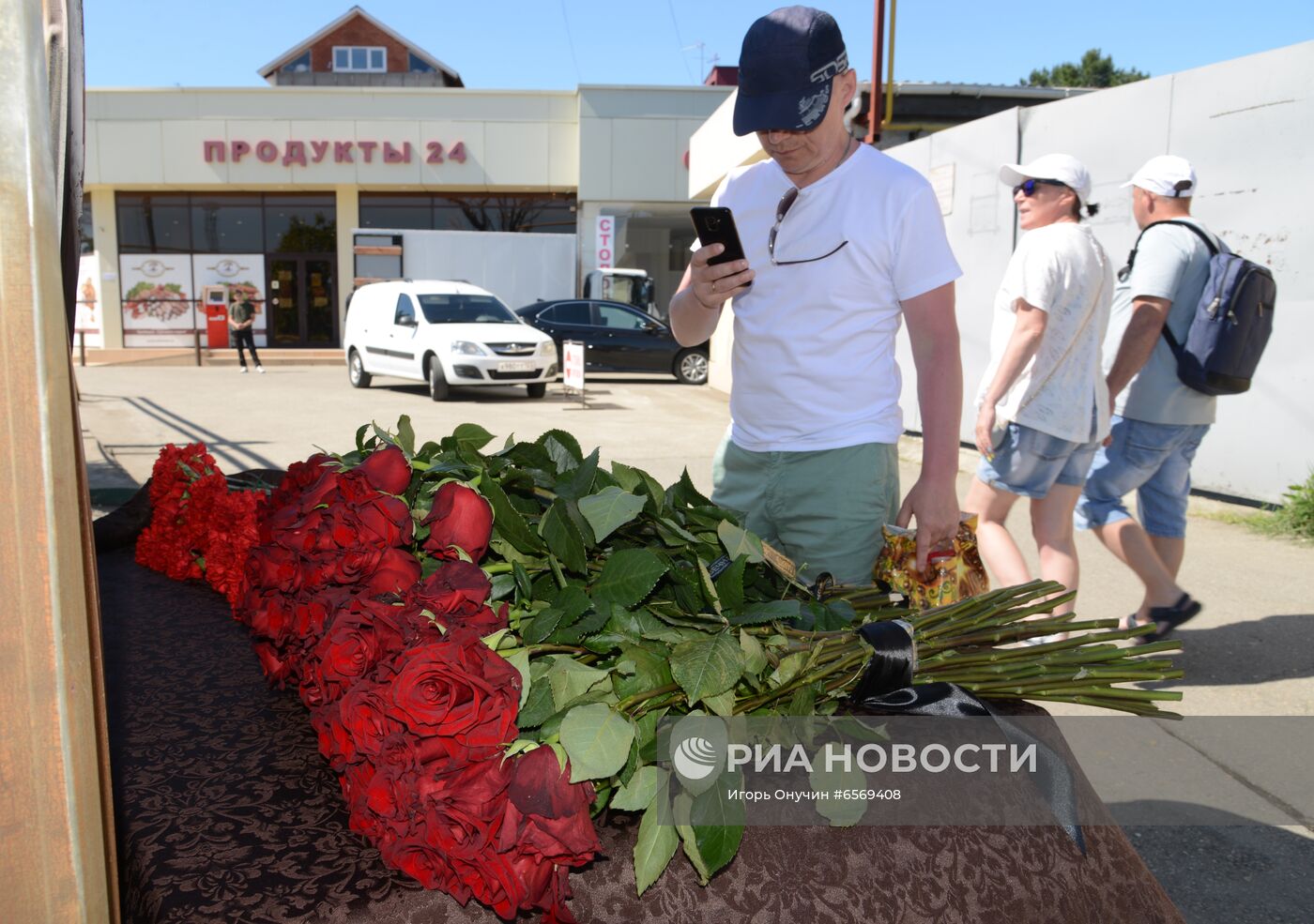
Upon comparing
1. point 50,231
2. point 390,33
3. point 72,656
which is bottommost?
point 72,656

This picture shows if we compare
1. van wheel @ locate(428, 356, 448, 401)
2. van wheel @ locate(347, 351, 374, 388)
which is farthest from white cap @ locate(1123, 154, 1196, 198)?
van wheel @ locate(347, 351, 374, 388)

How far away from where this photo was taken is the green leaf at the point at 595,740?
1.04 m

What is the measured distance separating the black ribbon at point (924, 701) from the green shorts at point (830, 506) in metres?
0.76

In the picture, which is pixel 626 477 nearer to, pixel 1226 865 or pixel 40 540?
pixel 40 540

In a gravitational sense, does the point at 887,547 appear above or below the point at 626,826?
above

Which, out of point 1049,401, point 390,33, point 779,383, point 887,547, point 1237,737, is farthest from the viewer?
point 390,33

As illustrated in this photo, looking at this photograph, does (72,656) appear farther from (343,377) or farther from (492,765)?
(343,377)

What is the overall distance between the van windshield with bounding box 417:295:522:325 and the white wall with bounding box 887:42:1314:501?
369 inches

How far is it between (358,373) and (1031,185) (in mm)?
14743

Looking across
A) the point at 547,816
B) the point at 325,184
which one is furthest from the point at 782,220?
the point at 325,184

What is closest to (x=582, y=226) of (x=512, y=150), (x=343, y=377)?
(x=512, y=150)

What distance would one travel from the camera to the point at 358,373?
17.0 metres

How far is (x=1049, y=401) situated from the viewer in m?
3.74

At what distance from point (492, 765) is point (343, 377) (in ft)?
65.2
